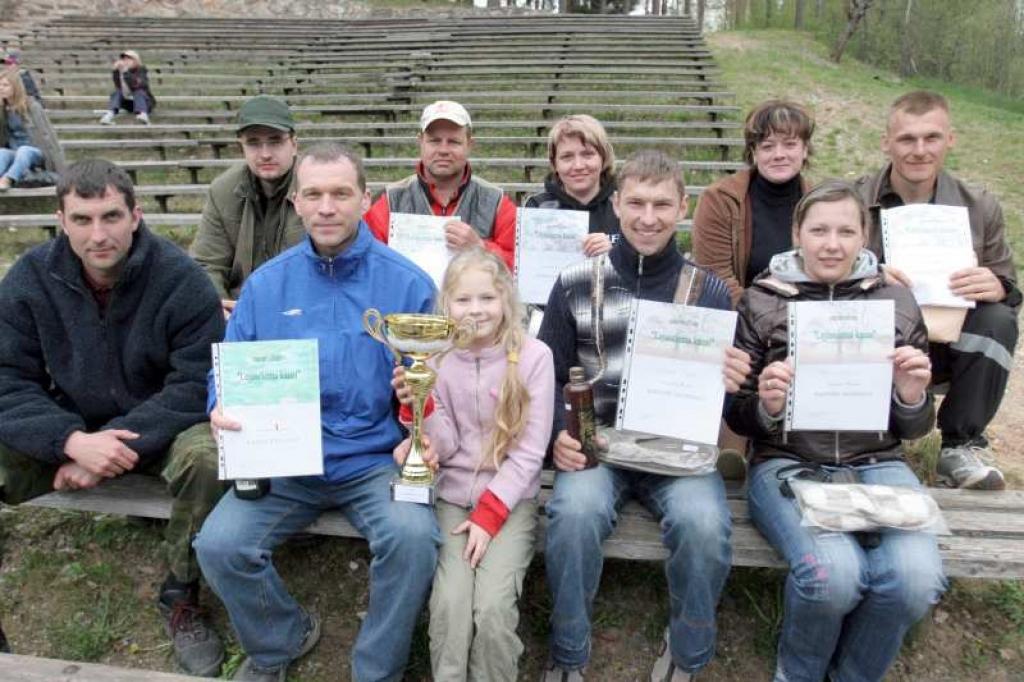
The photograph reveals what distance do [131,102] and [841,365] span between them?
1272 cm

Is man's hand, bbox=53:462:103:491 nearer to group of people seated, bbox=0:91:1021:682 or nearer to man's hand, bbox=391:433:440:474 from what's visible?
group of people seated, bbox=0:91:1021:682

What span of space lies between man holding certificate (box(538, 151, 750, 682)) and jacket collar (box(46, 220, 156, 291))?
1498 mm

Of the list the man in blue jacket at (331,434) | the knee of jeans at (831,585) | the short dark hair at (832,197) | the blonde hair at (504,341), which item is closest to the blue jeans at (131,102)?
the man in blue jacket at (331,434)

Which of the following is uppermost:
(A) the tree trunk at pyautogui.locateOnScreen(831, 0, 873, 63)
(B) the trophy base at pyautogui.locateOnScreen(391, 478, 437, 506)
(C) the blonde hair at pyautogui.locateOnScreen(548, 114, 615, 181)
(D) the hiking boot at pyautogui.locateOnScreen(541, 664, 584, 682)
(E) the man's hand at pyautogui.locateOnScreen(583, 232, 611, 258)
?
(A) the tree trunk at pyautogui.locateOnScreen(831, 0, 873, 63)

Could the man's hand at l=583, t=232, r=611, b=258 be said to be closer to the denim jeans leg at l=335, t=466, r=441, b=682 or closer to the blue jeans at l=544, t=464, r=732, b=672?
the blue jeans at l=544, t=464, r=732, b=672

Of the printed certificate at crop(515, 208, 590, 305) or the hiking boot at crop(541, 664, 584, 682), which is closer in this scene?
the hiking boot at crop(541, 664, 584, 682)

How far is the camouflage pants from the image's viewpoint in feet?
8.20

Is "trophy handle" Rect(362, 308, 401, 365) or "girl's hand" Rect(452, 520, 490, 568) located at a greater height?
"trophy handle" Rect(362, 308, 401, 365)

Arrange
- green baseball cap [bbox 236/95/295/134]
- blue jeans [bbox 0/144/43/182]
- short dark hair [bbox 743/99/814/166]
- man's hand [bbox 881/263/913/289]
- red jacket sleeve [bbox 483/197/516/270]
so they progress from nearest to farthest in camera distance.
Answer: man's hand [bbox 881/263/913/289]
short dark hair [bbox 743/99/814/166]
green baseball cap [bbox 236/95/295/134]
red jacket sleeve [bbox 483/197/516/270]
blue jeans [bbox 0/144/43/182]

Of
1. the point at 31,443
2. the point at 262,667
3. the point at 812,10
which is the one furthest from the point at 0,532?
the point at 812,10

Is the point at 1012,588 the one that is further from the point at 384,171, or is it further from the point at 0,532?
the point at 384,171

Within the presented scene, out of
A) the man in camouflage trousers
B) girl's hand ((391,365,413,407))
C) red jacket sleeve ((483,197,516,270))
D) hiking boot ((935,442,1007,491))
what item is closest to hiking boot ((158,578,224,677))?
the man in camouflage trousers

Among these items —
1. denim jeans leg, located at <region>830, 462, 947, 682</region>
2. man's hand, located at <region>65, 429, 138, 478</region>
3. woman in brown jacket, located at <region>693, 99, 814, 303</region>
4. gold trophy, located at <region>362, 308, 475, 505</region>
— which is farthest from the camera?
woman in brown jacket, located at <region>693, 99, 814, 303</region>

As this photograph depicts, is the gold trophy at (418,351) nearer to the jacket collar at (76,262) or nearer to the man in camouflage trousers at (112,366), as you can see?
the man in camouflage trousers at (112,366)
